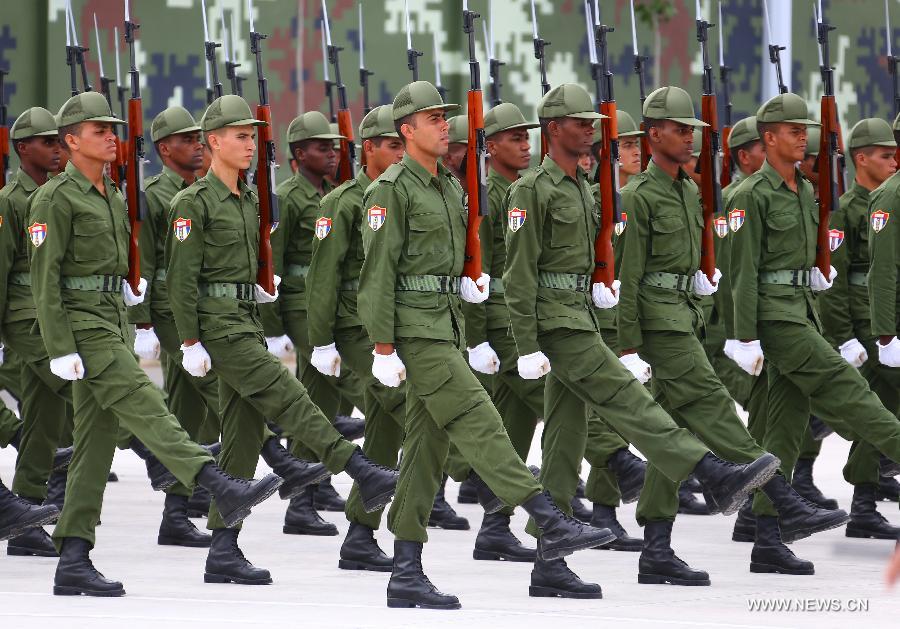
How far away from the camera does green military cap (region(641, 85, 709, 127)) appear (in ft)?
26.7

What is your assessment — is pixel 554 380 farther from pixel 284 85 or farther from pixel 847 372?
pixel 284 85

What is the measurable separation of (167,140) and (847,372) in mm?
3859

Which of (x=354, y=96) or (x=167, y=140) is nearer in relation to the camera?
(x=167, y=140)

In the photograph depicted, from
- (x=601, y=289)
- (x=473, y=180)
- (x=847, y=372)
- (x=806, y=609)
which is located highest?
(x=473, y=180)

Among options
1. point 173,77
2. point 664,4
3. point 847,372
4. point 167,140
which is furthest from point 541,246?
point 664,4

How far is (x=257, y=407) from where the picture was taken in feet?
25.6

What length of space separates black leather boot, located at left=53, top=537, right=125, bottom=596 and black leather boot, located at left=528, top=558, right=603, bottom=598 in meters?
1.60

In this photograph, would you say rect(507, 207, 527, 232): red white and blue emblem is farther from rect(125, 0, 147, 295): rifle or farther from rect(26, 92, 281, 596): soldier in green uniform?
rect(125, 0, 147, 295): rifle

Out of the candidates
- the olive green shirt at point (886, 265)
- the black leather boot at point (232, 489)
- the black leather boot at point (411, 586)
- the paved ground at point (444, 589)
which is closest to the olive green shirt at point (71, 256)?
the black leather boot at point (232, 489)

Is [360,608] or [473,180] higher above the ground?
[473,180]

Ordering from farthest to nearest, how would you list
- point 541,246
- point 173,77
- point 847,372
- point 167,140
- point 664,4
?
point 664,4, point 173,77, point 167,140, point 847,372, point 541,246

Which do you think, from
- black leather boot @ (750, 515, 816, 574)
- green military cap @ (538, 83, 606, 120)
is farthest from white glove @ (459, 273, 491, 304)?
black leather boot @ (750, 515, 816, 574)

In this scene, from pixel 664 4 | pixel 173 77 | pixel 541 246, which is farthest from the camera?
pixel 664 4

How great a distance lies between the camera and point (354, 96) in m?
18.1
